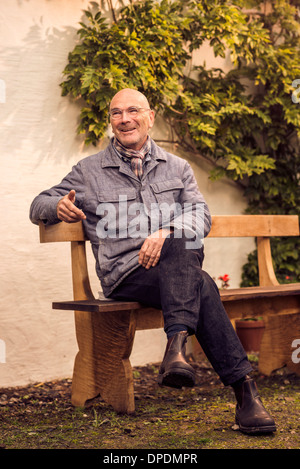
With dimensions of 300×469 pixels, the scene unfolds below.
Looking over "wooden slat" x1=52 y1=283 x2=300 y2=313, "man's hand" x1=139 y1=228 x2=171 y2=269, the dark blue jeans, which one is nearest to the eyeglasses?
"man's hand" x1=139 y1=228 x2=171 y2=269

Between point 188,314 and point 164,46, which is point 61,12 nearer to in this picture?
point 164,46

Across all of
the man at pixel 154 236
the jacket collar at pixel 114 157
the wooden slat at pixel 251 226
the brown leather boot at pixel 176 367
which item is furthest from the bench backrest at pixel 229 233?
the brown leather boot at pixel 176 367

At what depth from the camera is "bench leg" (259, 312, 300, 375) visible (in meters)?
4.09

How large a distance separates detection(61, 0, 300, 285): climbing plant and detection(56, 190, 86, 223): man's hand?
1196 mm

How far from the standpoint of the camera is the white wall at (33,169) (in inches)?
155

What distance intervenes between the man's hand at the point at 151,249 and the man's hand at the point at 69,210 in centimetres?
33

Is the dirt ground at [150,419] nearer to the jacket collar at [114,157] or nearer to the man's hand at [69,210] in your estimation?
the man's hand at [69,210]

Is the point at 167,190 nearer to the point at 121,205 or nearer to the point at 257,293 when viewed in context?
the point at 121,205

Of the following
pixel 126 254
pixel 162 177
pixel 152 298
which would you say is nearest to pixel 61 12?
pixel 162 177

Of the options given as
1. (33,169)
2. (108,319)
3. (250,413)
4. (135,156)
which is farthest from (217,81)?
(250,413)

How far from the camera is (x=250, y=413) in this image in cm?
277

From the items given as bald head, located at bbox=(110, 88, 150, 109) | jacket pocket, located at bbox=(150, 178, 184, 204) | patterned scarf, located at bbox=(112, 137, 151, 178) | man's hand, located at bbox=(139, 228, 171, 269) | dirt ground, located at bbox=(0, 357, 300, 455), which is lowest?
dirt ground, located at bbox=(0, 357, 300, 455)

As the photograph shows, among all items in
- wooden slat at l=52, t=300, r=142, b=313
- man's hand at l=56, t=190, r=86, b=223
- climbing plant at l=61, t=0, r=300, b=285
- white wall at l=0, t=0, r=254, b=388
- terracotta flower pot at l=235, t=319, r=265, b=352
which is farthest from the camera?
terracotta flower pot at l=235, t=319, r=265, b=352

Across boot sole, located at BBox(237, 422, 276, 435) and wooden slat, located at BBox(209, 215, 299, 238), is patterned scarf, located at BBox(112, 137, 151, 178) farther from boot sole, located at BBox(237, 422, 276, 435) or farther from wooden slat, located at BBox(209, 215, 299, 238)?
boot sole, located at BBox(237, 422, 276, 435)
